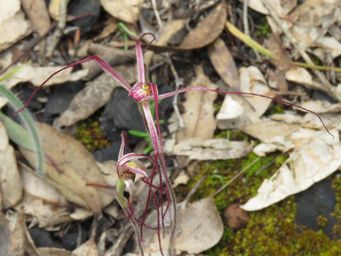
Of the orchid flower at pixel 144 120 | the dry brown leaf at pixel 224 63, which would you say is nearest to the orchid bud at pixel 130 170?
the orchid flower at pixel 144 120

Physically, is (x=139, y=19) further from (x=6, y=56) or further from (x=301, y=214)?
(x=301, y=214)

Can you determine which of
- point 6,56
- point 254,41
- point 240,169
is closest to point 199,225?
point 240,169

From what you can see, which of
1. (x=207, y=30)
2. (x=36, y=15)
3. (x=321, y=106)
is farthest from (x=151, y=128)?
(x=36, y=15)

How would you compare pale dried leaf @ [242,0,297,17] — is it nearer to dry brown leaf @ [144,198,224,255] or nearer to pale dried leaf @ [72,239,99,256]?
dry brown leaf @ [144,198,224,255]

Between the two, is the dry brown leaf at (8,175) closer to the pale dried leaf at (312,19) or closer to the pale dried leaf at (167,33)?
the pale dried leaf at (167,33)

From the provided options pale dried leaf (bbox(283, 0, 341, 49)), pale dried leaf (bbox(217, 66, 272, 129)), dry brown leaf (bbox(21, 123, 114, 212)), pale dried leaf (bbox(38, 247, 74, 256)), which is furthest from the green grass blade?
pale dried leaf (bbox(283, 0, 341, 49))

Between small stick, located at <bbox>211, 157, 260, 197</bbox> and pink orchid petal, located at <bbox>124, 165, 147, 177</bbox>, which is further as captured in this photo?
small stick, located at <bbox>211, 157, 260, 197</bbox>
